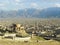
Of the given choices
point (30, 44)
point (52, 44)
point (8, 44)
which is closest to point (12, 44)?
point (8, 44)

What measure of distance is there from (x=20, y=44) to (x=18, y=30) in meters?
26.0

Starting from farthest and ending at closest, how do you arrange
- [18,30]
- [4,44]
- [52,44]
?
[18,30] → [52,44] → [4,44]

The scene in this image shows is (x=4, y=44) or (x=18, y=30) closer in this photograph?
(x=4, y=44)

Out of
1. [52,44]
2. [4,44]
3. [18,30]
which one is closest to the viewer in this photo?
[4,44]

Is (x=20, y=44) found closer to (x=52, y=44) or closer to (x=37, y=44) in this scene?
(x=37, y=44)

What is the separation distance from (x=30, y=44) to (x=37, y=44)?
110cm

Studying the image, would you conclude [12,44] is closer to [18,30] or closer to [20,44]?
[20,44]

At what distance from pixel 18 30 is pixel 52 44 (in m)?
24.5

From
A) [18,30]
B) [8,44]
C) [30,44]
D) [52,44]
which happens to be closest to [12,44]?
[8,44]

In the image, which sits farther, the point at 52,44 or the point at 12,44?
the point at 52,44

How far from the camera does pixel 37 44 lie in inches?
1251

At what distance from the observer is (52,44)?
33562 millimetres

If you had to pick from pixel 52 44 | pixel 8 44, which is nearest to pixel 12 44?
pixel 8 44

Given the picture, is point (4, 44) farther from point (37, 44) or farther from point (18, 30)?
point (18, 30)
